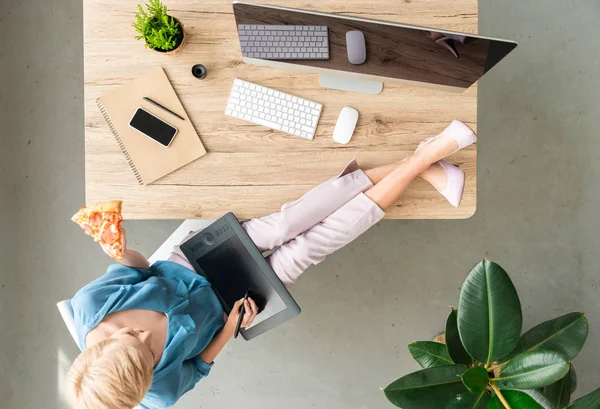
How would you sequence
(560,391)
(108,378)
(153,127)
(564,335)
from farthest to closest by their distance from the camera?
(560,391) < (153,127) < (564,335) < (108,378)

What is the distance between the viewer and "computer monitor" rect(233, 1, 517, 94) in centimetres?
137

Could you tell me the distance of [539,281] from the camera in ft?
7.47

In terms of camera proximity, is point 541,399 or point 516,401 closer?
point 516,401

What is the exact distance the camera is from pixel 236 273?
158cm

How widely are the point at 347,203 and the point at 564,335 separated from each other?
72 cm

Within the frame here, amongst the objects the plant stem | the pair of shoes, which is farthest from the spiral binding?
the plant stem

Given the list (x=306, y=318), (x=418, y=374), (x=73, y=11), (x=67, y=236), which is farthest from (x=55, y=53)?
(x=418, y=374)

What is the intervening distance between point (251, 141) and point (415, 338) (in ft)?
4.12

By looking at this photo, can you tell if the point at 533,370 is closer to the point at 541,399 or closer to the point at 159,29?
the point at 541,399

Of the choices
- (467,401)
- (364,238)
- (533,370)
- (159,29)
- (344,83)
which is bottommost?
(364,238)

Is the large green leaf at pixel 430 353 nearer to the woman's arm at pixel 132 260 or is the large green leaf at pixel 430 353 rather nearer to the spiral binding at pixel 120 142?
the woman's arm at pixel 132 260

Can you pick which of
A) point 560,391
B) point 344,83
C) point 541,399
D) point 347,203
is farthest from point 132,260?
point 560,391

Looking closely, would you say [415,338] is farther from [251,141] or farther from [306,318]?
[251,141]

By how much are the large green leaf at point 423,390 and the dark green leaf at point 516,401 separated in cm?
8
